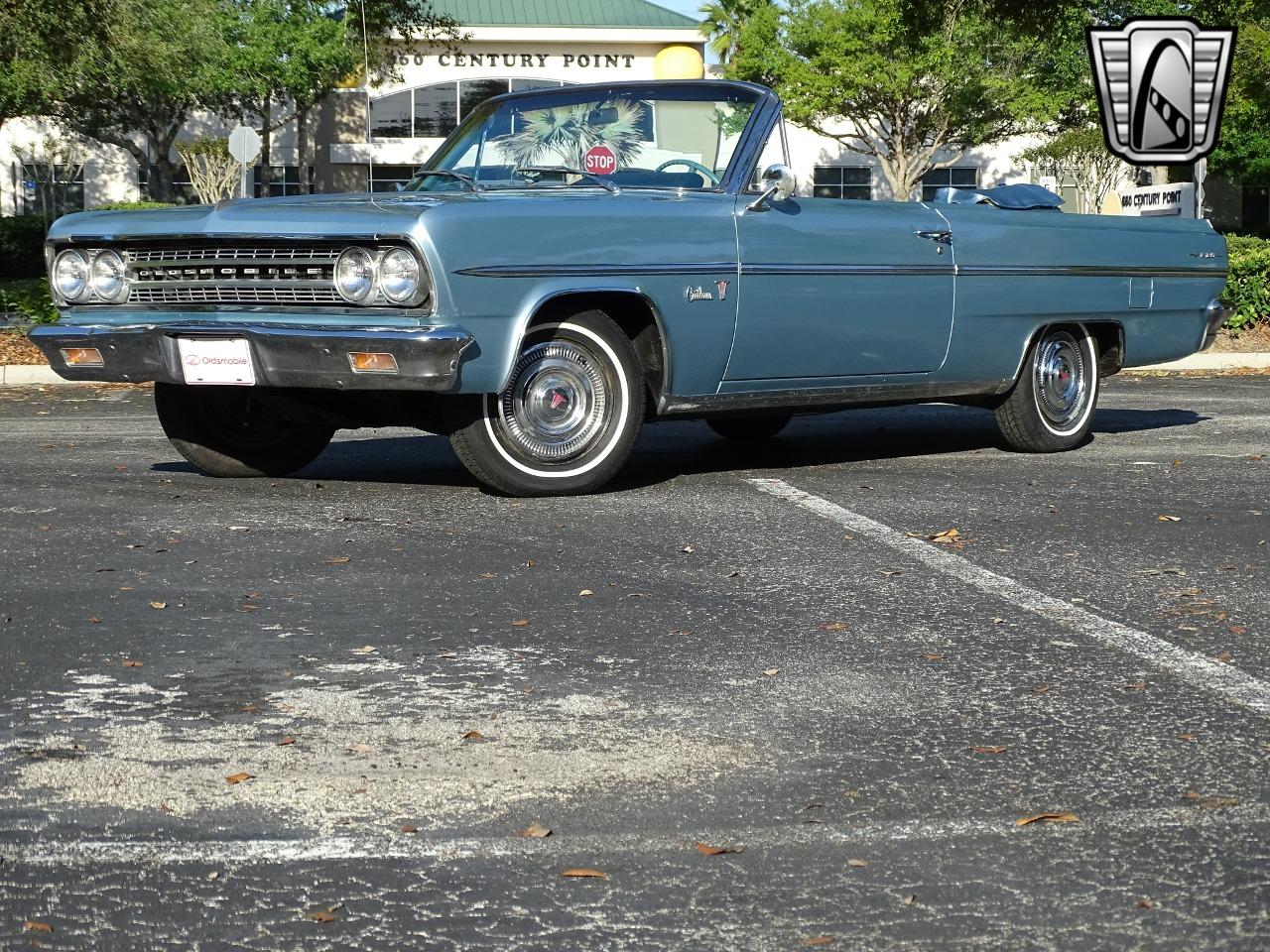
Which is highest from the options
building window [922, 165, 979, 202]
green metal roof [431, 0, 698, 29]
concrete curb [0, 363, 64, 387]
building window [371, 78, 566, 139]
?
green metal roof [431, 0, 698, 29]

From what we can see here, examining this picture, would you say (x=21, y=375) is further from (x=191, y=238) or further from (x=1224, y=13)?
(x=1224, y=13)

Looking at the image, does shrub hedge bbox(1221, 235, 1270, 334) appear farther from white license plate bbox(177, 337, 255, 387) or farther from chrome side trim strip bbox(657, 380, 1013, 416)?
white license plate bbox(177, 337, 255, 387)

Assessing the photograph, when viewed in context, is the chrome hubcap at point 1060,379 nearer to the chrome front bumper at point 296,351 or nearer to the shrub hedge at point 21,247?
the chrome front bumper at point 296,351

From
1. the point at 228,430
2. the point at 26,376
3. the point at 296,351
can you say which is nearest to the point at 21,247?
the point at 26,376

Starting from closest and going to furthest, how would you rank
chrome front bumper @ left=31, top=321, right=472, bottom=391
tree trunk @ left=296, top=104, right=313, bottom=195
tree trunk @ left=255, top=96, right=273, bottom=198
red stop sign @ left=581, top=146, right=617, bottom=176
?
1. chrome front bumper @ left=31, top=321, right=472, bottom=391
2. red stop sign @ left=581, top=146, right=617, bottom=176
3. tree trunk @ left=255, top=96, right=273, bottom=198
4. tree trunk @ left=296, top=104, right=313, bottom=195

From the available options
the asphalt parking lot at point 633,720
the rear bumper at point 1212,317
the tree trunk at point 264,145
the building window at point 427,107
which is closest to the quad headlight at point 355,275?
the asphalt parking lot at point 633,720

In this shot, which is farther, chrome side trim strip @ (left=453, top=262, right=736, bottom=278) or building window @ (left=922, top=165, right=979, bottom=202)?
building window @ (left=922, top=165, right=979, bottom=202)

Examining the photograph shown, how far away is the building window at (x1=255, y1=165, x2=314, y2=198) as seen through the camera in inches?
2505

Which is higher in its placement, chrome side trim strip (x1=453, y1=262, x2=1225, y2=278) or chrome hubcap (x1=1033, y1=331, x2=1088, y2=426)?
chrome side trim strip (x1=453, y1=262, x2=1225, y2=278)

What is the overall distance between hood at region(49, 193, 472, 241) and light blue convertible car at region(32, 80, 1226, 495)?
13 millimetres

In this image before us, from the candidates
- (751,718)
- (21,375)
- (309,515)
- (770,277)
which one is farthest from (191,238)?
(21,375)

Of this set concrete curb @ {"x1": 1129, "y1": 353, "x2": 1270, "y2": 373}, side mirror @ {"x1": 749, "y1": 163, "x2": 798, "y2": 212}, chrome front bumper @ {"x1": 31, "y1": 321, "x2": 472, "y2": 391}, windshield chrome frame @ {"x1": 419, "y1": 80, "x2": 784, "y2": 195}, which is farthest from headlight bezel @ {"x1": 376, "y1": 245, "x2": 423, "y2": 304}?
concrete curb @ {"x1": 1129, "y1": 353, "x2": 1270, "y2": 373}

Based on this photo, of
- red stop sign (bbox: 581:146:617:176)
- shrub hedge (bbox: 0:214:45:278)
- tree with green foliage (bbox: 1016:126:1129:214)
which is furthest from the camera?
tree with green foliage (bbox: 1016:126:1129:214)

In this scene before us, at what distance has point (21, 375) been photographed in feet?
50.3
